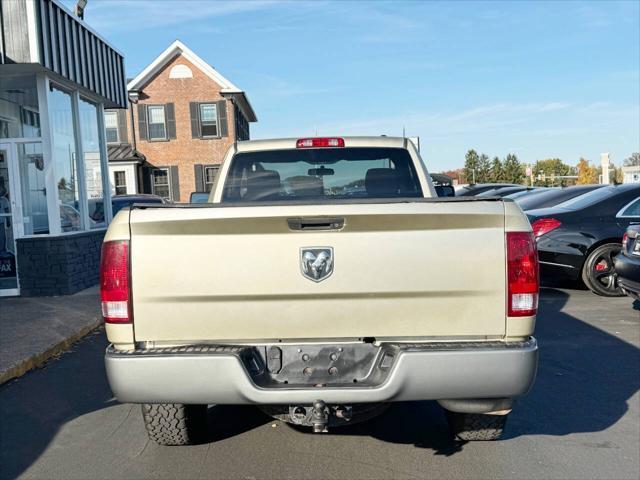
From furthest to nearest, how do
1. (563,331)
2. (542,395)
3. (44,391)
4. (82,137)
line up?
(82,137)
(563,331)
(44,391)
(542,395)

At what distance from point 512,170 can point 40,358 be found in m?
49.6

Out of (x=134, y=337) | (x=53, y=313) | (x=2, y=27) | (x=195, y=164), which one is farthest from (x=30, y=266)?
(x=195, y=164)

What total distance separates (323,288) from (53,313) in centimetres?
639

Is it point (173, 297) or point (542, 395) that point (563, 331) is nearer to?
point (542, 395)

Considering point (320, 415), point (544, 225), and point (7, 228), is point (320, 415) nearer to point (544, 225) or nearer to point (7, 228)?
point (544, 225)

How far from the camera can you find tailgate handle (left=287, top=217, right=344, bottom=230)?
3.16m

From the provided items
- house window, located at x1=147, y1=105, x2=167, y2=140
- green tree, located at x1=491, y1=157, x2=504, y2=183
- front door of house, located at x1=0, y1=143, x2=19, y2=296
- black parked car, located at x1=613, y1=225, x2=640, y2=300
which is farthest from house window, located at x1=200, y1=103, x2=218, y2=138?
green tree, located at x1=491, y1=157, x2=504, y2=183

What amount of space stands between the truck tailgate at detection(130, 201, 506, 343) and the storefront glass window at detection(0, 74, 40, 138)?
8.36 m

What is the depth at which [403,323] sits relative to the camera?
3156mm

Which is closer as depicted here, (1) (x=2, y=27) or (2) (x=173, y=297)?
(2) (x=173, y=297)

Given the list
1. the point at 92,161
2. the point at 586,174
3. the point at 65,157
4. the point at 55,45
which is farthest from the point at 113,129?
the point at 586,174

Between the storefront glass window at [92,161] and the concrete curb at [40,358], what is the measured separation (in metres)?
4.92

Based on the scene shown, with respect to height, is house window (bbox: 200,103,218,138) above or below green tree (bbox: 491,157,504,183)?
above

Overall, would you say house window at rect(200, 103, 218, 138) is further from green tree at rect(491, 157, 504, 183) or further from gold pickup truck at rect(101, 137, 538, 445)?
A: gold pickup truck at rect(101, 137, 538, 445)
